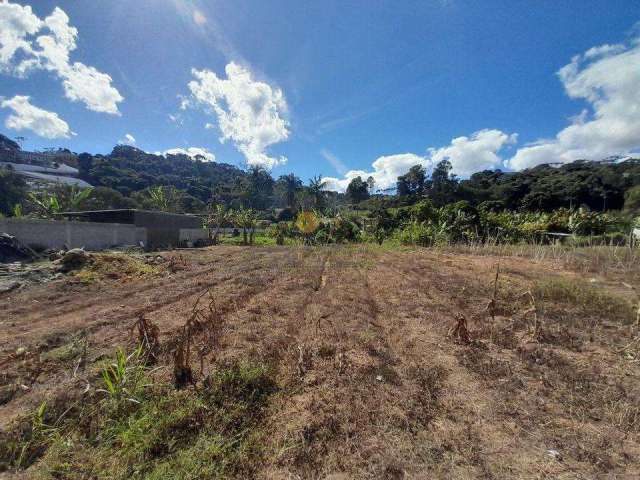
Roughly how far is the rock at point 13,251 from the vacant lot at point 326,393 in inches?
271

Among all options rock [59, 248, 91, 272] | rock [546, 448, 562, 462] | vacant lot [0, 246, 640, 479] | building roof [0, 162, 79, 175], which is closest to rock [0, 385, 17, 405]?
vacant lot [0, 246, 640, 479]

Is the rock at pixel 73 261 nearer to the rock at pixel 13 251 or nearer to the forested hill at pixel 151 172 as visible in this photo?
the rock at pixel 13 251

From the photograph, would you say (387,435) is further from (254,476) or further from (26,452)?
(26,452)

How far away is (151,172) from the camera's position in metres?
92.6

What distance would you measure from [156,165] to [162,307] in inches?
4549

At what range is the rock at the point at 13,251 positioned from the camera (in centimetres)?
988

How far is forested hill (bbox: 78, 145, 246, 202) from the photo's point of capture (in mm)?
62438

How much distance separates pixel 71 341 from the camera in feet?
13.0

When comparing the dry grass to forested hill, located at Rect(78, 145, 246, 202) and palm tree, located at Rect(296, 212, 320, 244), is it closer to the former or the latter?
palm tree, located at Rect(296, 212, 320, 244)

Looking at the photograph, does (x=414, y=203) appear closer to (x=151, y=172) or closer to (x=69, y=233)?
(x=69, y=233)

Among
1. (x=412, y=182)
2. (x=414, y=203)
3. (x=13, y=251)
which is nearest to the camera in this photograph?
(x=13, y=251)

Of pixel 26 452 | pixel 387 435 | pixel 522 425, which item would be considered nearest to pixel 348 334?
pixel 387 435

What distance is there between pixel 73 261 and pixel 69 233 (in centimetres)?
512

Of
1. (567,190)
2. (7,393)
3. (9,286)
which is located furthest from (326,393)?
(567,190)
